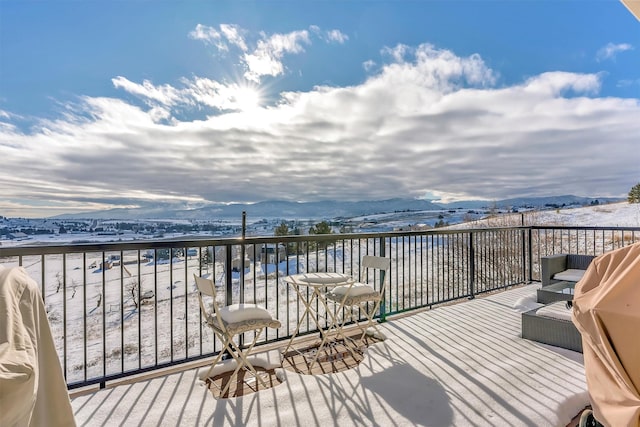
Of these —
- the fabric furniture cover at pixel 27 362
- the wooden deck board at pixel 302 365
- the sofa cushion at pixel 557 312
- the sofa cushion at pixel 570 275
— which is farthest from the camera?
the sofa cushion at pixel 570 275

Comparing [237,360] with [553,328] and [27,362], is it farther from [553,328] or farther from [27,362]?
[553,328]

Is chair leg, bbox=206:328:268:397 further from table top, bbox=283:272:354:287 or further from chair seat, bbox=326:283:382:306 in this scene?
chair seat, bbox=326:283:382:306

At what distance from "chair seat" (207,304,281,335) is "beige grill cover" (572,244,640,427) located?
195 cm

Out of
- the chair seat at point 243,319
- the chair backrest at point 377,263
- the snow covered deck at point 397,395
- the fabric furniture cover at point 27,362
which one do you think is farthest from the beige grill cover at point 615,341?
the chair backrest at point 377,263

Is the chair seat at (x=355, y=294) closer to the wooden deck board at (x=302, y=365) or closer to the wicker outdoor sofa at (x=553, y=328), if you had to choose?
the wooden deck board at (x=302, y=365)

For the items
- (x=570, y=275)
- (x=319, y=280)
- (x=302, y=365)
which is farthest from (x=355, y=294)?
(x=570, y=275)

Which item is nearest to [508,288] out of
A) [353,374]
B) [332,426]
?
[353,374]

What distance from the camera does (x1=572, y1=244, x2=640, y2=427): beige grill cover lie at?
96cm

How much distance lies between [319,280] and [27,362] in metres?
2.21

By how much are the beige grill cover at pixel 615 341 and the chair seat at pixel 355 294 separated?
2006 mm

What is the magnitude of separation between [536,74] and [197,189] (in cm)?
1090

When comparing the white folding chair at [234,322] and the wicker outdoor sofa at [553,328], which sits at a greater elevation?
the white folding chair at [234,322]

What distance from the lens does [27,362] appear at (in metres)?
0.93

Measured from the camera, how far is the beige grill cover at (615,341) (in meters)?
0.96
